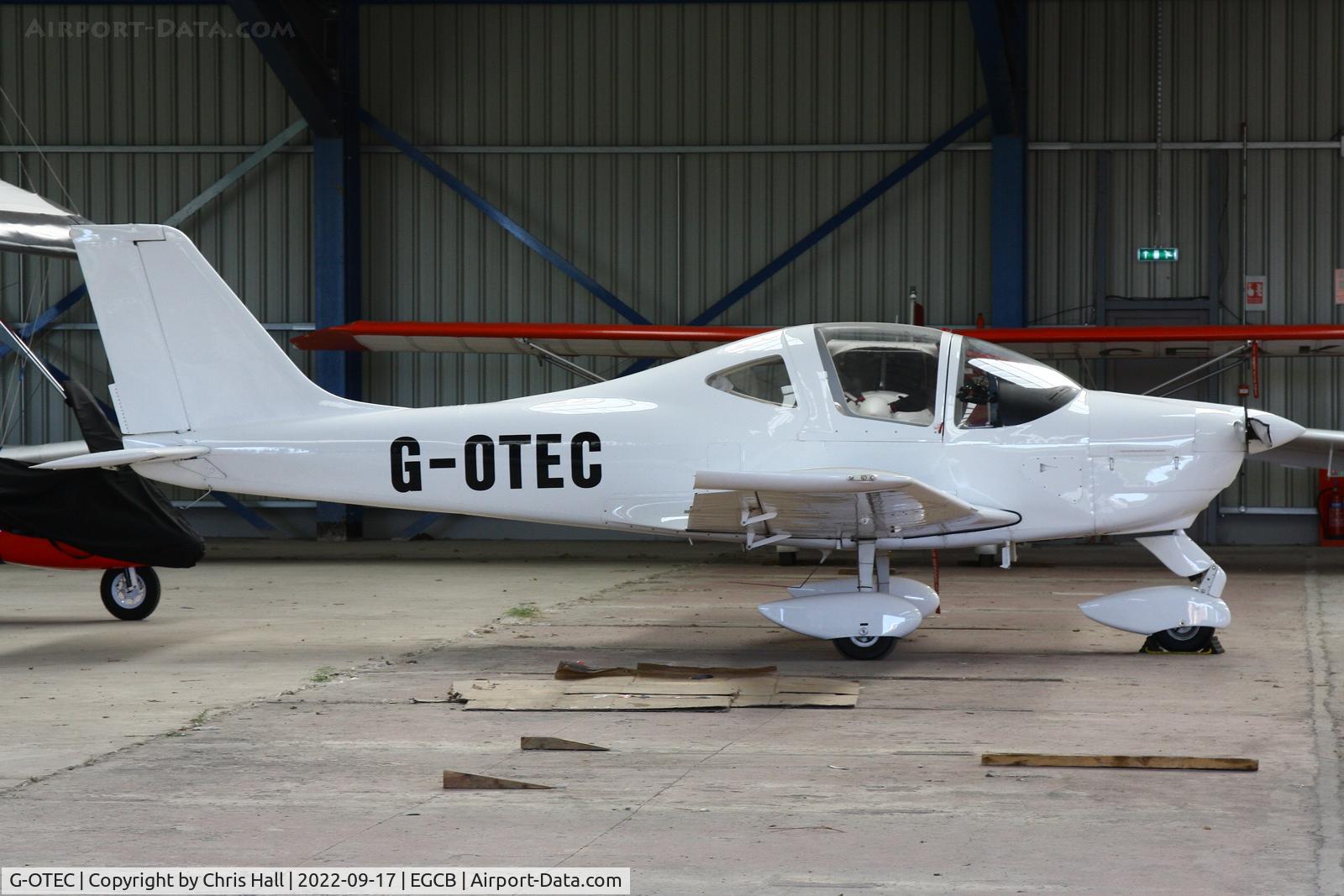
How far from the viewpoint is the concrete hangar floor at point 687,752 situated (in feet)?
13.3

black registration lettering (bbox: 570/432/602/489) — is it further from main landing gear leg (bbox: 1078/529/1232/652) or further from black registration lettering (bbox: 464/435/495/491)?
main landing gear leg (bbox: 1078/529/1232/652)

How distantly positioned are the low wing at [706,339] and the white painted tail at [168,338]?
18.3 ft

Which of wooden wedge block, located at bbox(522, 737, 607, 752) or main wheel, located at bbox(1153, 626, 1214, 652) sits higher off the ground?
wooden wedge block, located at bbox(522, 737, 607, 752)

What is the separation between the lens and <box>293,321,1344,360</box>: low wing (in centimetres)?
1330

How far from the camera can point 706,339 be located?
13844 mm

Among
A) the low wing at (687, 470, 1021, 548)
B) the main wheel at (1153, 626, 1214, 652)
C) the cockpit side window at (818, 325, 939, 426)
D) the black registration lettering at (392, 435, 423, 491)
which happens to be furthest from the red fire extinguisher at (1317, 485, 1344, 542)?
the black registration lettering at (392, 435, 423, 491)

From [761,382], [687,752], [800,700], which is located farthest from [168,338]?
[687,752]

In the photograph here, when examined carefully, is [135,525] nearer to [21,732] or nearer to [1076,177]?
[21,732]

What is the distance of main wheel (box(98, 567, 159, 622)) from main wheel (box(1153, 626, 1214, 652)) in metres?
6.34

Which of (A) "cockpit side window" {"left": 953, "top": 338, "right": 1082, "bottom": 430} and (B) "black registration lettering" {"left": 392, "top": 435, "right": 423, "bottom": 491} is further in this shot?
(B) "black registration lettering" {"left": 392, "top": 435, "right": 423, "bottom": 491}

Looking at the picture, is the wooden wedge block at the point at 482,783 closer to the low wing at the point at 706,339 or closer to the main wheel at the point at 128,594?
the main wheel at the point at 128,594

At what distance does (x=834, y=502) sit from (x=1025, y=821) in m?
2.93

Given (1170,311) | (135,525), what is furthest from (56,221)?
(1170,311)

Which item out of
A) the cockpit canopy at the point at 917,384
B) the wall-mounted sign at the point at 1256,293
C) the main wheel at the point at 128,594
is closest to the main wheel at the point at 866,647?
the cockpit canopy at the point at 917,384
